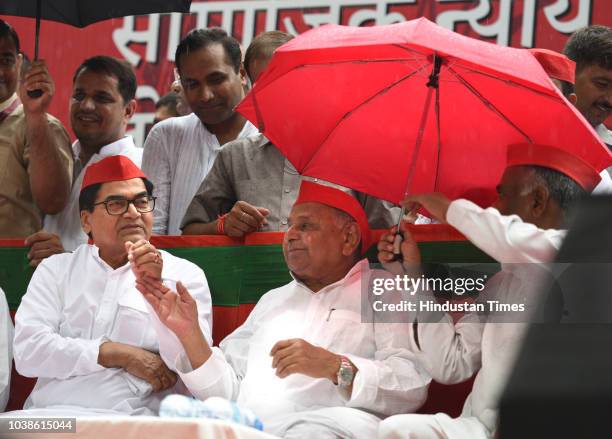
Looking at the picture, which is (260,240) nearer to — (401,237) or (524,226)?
(401,237)

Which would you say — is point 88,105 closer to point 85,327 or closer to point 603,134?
point 85,327

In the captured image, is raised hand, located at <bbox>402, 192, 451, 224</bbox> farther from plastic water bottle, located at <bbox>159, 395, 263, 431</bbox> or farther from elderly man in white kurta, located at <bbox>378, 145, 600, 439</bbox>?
plastic water bottle, located at <bbox>159, 395, 263, 431</bbox>

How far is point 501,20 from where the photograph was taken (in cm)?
691

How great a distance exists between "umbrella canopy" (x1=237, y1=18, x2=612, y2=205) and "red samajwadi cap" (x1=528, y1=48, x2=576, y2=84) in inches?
A: 25.0

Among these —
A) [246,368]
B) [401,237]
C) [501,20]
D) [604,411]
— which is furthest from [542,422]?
[501,20]

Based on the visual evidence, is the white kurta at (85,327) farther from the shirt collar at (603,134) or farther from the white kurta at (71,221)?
the shirt collar at (603,134)

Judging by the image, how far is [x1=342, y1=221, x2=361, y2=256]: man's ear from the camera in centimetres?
410

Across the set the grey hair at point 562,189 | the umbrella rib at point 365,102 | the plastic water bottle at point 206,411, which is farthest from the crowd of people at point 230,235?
the plastic water bottle at point 206,411

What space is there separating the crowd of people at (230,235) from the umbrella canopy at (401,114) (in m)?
0.10

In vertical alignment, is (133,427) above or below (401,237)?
below

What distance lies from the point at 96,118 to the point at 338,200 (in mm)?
1770

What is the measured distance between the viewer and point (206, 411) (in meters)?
2.76

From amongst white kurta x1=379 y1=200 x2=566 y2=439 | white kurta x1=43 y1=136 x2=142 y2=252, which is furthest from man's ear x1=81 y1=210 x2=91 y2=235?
white kurta x1=379 y1=200 x2=566 y2=439

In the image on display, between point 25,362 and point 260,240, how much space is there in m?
1.11
